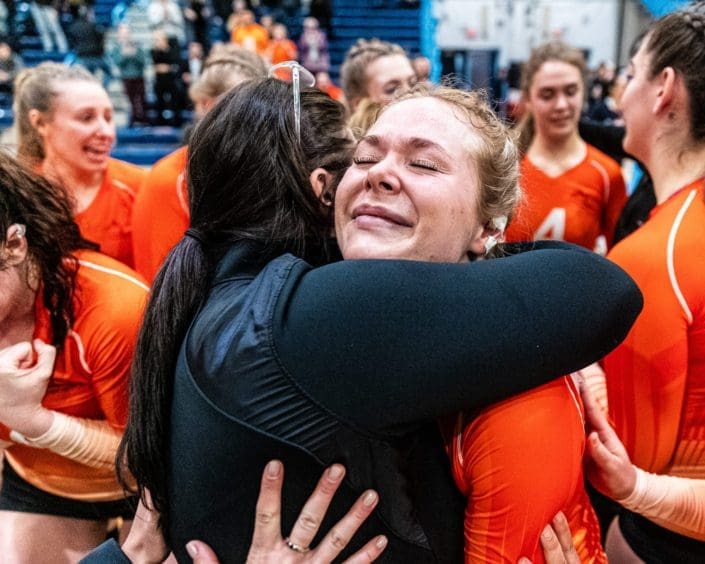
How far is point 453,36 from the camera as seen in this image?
15594 mm

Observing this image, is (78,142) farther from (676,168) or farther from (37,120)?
(676,168)

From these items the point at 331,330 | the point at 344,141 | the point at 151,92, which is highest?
the point at 344,141

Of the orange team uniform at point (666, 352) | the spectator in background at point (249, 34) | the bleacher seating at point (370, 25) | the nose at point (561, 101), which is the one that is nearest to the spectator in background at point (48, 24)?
the spectator in background at point (249, 34)

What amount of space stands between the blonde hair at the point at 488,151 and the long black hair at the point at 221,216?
22cm

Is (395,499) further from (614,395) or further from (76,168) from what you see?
(76,168)

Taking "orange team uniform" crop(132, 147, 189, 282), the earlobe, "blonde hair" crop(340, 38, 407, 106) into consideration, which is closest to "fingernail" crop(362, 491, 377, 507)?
"orange team uniform" crop(132, 147, 189, 282)

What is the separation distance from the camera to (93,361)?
1.54m

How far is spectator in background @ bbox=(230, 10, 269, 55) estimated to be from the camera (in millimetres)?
9930

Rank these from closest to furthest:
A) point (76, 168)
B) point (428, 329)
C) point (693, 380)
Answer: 1. point (428, 329)
2. point (693, 380)
3. point (76, 168)

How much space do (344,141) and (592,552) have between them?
2.89 ft

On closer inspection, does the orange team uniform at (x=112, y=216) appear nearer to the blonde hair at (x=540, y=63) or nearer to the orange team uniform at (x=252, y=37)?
the blonde hair at (x=540, y=63)

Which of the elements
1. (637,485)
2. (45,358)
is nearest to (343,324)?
(637,485)

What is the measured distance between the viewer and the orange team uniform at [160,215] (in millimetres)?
2543

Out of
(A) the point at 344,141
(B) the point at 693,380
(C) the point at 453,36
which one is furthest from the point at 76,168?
(C) the point at 453,36
